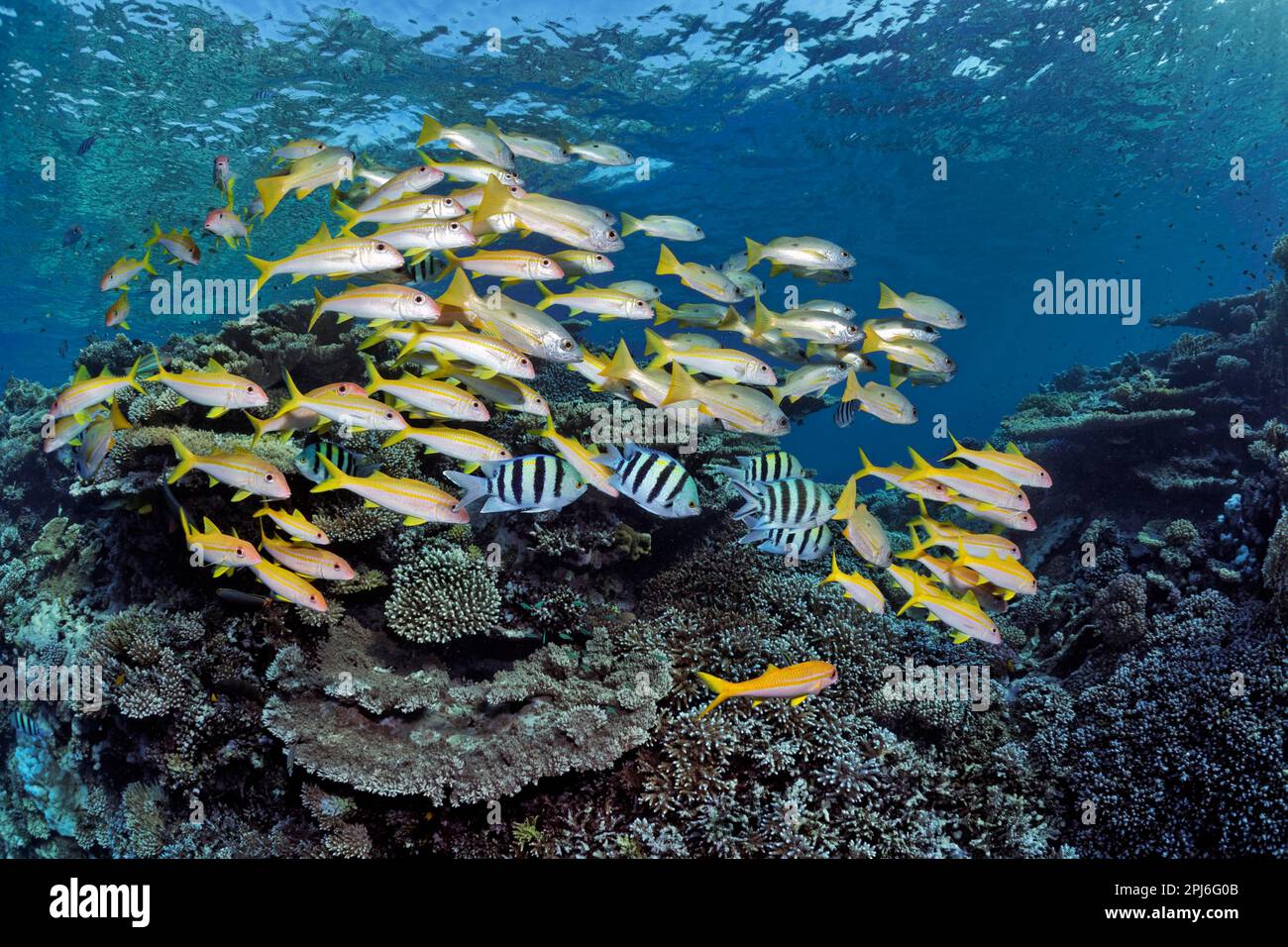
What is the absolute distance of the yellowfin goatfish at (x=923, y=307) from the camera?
592cm

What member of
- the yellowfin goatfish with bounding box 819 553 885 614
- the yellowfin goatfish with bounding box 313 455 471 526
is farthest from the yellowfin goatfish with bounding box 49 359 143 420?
the yellowfin goatfish with bounding box 819 553 885 614

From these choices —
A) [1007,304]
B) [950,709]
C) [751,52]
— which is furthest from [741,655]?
[1007,304]

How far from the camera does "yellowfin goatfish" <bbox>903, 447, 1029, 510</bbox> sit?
4809mm

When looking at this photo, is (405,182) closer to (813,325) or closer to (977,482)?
(813,325)

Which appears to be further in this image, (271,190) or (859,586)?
(271,190)

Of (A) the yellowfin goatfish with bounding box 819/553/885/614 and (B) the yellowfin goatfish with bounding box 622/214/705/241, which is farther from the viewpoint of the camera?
(B) the yellowfin goatfish with bounding box 622/214/705/241

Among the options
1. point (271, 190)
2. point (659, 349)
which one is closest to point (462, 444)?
point (659, 349)

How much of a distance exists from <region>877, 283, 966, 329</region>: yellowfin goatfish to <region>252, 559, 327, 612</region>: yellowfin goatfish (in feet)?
17.6

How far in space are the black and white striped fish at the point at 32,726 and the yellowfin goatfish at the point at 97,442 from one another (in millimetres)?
2501

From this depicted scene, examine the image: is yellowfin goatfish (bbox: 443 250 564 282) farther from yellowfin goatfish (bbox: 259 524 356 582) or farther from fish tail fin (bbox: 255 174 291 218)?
yellowfin goatfish (bbox: 259 524 356 582)

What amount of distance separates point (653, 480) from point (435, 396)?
5.01ft

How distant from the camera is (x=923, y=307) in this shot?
5977mm

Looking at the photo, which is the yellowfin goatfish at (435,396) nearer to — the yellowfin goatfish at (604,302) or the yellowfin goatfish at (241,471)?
the yellowfin goatfish at (241,471)
